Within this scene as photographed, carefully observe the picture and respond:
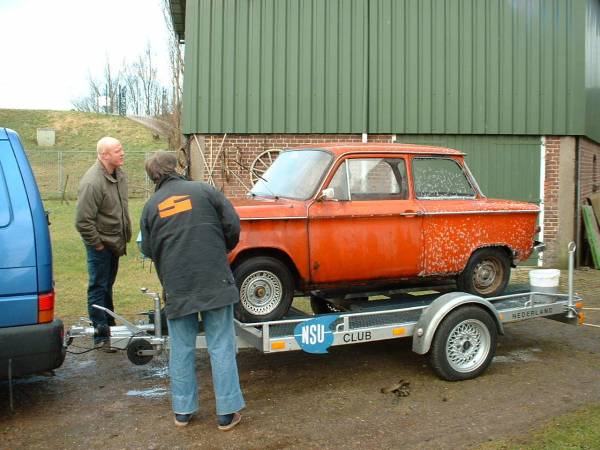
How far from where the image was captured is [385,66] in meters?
12.3

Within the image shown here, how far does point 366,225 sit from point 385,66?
7.25 meters

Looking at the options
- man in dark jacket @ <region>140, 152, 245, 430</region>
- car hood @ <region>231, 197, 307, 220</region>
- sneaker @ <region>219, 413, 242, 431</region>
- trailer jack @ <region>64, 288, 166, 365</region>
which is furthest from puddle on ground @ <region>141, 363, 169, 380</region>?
car hood @ <region>231, 197, 307, 220</region>

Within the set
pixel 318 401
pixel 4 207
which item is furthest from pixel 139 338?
pixel 318 401

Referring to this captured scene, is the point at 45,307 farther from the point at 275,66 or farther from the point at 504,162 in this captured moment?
the point at 504,162

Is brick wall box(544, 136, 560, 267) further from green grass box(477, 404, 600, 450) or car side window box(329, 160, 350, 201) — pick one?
green grass box(477, 404, 600, 450)

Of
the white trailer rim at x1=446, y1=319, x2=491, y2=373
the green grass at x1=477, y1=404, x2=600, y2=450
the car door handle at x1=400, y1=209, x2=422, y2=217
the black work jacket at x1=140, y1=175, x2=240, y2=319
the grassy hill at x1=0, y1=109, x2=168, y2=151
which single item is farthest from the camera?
the grassy hill at x1=0, y1=109, x2=168, y2=151

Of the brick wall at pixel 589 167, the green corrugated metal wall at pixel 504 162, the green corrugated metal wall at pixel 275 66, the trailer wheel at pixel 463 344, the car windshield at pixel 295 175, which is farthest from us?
the brick wall at pixel 589 167

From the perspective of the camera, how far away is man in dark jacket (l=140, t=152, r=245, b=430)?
14.5 ft

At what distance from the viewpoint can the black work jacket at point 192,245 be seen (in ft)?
14.5

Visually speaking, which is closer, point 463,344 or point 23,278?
point 23,278

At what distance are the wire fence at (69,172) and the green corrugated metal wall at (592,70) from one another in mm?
15619

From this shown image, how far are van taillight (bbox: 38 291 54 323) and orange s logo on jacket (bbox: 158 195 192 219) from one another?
Answer: 1027mm

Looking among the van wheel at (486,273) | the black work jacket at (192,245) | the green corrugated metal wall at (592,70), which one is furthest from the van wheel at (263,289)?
the green corrugated metal wall at (592,70)

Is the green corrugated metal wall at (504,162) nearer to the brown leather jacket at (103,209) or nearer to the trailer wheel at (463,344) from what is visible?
the trailer wheel at (463,344)
